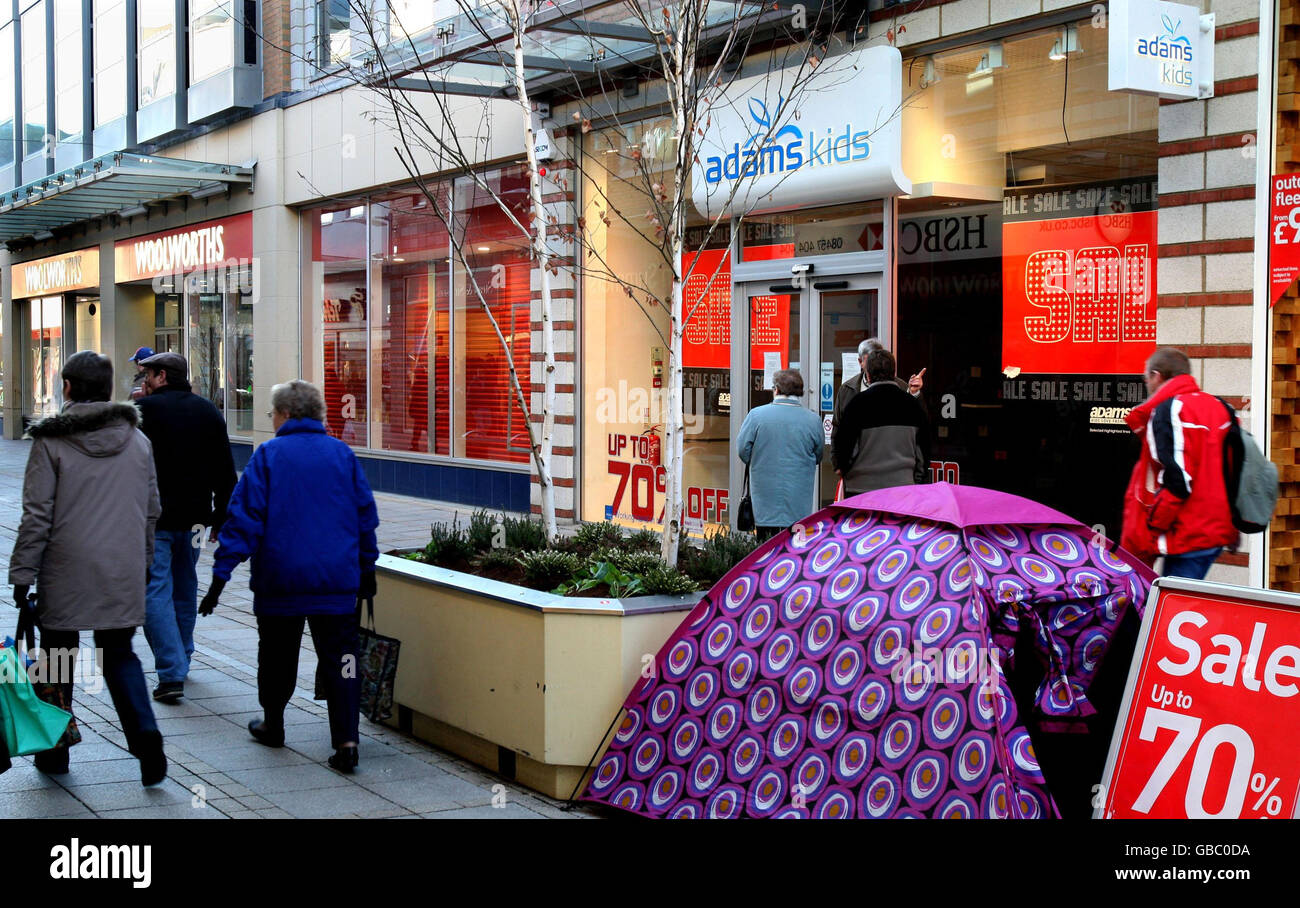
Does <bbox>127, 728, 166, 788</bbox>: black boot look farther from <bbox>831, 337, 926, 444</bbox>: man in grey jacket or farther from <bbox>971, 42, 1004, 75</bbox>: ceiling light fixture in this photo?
<bbox>971, 42, 1004, 75</bbox>: ceiling light fixture

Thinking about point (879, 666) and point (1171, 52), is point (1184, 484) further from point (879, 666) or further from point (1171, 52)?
point (1171, 52)

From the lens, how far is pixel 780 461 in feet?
29.3

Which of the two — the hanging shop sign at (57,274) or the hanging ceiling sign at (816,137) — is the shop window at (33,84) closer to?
the hanging shop sign at (57,274)

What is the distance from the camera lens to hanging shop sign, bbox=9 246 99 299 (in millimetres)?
27578

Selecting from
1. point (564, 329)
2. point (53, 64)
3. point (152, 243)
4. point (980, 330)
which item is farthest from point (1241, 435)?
point (53, 64)

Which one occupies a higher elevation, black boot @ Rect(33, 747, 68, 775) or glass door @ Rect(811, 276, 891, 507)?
glass door @ Rect(811, 276, 891, 507)

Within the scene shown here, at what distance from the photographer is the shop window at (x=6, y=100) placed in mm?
32125

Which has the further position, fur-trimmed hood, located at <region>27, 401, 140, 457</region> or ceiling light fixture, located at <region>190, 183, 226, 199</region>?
ceiling light fixture, located at <region>190, 183, 226, 199</region>

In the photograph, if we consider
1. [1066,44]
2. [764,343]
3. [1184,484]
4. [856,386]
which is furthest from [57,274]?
[1184,484]

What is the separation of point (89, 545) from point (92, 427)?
488 millimetres

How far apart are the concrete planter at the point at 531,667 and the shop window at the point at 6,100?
99.5ft

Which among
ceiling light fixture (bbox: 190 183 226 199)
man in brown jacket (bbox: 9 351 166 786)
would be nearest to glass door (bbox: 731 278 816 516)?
man in brown jacket (bbox: 9 351 166 786)

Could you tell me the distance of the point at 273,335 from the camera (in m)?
20.1

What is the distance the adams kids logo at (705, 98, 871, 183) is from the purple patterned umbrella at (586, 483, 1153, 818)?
5.78 metres
